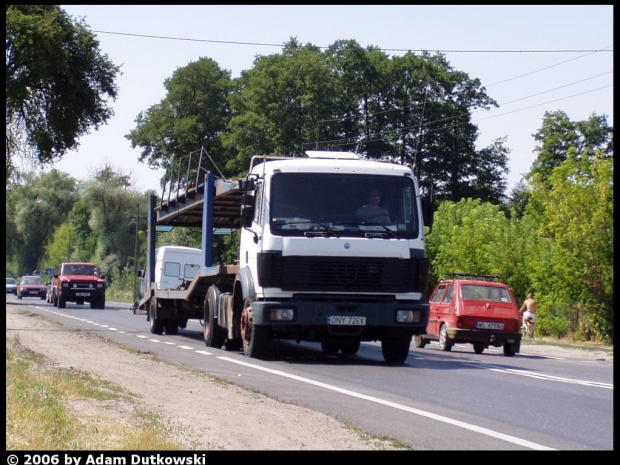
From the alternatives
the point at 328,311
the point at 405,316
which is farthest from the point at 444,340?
the point at 328,311

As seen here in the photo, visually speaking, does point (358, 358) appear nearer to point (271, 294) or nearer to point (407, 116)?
point (271, 294)

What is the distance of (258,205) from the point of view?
672 inches

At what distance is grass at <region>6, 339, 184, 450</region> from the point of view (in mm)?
7988

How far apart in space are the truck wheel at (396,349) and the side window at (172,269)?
14454 millimetres

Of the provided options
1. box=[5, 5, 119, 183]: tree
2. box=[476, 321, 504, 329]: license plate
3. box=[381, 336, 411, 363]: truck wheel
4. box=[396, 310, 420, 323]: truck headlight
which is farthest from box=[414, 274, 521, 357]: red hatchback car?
box=[5, 5, 119, 183]: tree

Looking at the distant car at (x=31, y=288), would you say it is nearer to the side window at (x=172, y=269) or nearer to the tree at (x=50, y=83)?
the tree at (x=50, y=83)

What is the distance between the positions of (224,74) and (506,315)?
1952 inches

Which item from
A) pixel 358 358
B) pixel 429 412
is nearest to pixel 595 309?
pixel 358 358

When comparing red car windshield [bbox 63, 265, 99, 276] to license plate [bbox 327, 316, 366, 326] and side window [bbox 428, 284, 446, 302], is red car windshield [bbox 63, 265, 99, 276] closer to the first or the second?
side window [bbox 428, 284, 446, 302]

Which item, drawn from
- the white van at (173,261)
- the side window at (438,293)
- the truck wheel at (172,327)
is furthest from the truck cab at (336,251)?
the white van at (173,261)

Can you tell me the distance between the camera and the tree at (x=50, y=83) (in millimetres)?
30641

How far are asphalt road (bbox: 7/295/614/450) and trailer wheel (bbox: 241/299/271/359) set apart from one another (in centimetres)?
19

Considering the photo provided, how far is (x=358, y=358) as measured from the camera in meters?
19.5

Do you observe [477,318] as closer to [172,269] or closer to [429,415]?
[172,269]
